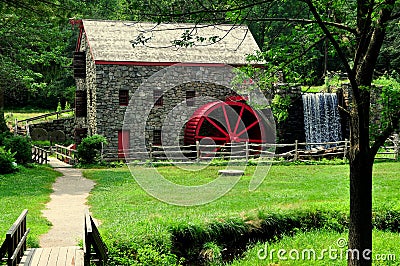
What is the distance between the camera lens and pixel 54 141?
31625mm

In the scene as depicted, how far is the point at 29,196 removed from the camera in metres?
14.3

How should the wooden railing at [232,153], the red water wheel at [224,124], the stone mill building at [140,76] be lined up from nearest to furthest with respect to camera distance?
the wooden railing at [232,153]
the stone mill building at [140,76]
the red water wheel at [224,124]

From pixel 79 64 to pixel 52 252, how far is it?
20636mm

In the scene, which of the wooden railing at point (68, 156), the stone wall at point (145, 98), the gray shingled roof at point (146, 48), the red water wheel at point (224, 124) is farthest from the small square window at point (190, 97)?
the wooden railing at point (68, 156)

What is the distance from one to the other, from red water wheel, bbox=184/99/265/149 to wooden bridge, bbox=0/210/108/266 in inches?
635

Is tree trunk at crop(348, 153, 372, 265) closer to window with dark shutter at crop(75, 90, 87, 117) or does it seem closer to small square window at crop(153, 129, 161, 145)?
small square window at crop(153, 129, 161, 145)

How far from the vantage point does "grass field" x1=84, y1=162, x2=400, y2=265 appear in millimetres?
9930

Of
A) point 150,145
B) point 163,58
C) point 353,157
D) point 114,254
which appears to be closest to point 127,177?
point 150,145

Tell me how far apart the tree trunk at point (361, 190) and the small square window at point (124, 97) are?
61.6ft

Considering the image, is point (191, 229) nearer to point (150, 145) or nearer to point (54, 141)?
point (150, 145)

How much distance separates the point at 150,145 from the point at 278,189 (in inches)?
377

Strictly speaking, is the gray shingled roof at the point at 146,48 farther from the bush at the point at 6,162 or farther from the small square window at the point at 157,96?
the bush at the point at 6,162

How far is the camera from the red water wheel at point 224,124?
24712 mm
